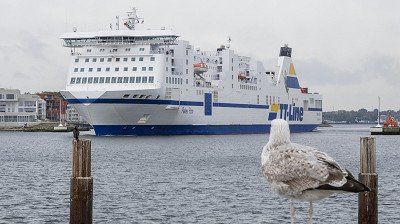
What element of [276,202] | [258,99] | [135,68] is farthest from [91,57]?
[276,202]

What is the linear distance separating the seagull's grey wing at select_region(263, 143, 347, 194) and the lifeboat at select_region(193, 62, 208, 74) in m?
71.7

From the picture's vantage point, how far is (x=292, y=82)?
110062 millimetres

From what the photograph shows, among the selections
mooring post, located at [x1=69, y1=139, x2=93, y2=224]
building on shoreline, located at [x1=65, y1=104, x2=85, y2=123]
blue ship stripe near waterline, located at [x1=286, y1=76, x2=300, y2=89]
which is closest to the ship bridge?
blue ship stripe near waterline, located at [x1=286, y1=76, x2=300, y2=89]

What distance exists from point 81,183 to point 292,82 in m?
98.8

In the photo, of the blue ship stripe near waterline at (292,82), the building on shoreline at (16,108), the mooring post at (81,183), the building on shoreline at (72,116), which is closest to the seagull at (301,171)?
the mooring post at (81,183)

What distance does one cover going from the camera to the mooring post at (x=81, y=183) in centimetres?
1242

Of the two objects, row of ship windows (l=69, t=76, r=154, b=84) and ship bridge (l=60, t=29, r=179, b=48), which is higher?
ship bridge (l=60, t=29, r=179, b=48)

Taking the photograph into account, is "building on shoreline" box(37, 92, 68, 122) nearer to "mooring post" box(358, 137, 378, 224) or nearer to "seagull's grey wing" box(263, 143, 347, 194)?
"mooring post" box(358, 137, 378, 224)

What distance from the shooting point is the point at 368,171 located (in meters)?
13.2

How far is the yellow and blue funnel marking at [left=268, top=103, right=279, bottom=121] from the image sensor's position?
98438 mm

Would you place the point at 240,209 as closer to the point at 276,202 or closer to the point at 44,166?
the point at 276,202

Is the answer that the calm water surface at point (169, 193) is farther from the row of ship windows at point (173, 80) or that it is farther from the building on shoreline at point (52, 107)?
the building on shoreline at point (52, 107)

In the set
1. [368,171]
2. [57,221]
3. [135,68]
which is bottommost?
[57,221]

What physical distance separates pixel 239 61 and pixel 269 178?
274ft
